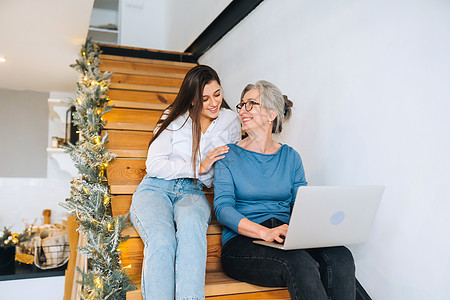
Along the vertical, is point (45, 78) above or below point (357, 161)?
above

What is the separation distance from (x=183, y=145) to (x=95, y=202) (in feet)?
1.55

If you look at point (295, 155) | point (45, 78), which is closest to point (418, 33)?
point (295, 155)

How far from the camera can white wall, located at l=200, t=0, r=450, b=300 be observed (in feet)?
3.97

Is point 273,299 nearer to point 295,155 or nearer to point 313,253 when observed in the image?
point 313,253

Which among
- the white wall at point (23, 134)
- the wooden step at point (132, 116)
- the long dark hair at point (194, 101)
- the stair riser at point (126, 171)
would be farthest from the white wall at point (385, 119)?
the white wall at point (23, 134)

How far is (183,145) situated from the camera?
1.77 m

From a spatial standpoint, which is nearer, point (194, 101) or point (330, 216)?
point (330, 216)

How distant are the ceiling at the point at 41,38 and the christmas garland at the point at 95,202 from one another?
0.22 meters

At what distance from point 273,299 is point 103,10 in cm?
482

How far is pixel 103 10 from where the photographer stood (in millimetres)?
5207

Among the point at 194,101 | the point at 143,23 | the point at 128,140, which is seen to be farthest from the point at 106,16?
the point at 194,101

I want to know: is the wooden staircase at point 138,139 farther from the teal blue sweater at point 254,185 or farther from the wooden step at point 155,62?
the teal blue sweater at point 254,185

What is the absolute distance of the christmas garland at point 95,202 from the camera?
4.68 ft

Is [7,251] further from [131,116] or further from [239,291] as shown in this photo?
[239,291]
